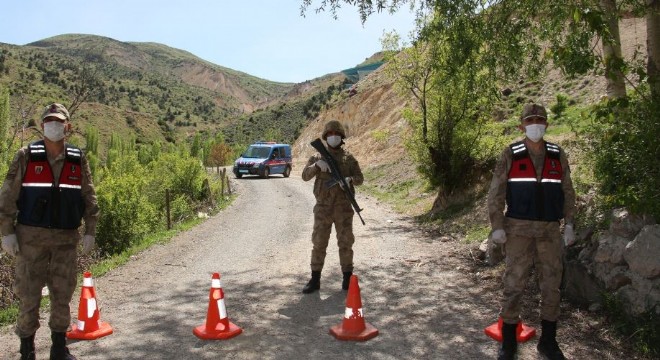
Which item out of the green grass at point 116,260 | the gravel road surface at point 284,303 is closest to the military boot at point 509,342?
the gravel road surface at point 284,303

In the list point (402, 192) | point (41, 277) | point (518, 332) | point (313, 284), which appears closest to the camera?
point (41, 277)

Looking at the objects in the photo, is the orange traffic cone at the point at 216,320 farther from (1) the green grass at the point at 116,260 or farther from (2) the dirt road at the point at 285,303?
(1) the green grass at the point at 116,260

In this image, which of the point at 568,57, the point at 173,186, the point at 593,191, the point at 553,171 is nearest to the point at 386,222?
the point at 593,191

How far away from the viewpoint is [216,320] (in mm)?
4621

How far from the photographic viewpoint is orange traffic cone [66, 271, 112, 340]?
4.57 metres

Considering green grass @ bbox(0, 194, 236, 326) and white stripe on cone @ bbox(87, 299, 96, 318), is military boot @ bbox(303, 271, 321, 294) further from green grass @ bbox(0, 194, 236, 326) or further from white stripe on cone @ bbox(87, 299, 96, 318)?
green grass @ bbox(0, 194, 236, 326)

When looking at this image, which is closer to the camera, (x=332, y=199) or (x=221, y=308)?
(x=221, y=308)

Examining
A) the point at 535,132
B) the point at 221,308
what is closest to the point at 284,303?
the point at 221,308

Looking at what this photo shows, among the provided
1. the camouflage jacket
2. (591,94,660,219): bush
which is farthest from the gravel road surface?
(591,94,660,219): bush

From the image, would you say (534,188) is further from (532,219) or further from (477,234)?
(477,234)

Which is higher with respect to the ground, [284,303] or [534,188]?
[534,188]

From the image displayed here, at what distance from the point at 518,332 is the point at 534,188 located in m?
1.38

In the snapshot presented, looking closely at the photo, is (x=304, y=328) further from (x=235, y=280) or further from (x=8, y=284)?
(x=8, y=284)

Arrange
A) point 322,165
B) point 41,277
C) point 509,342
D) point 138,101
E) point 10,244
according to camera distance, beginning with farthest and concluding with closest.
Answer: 1. point 138,101
2. point 322,165
3. point 509,342
4. point 41,277
5. point 10,244
